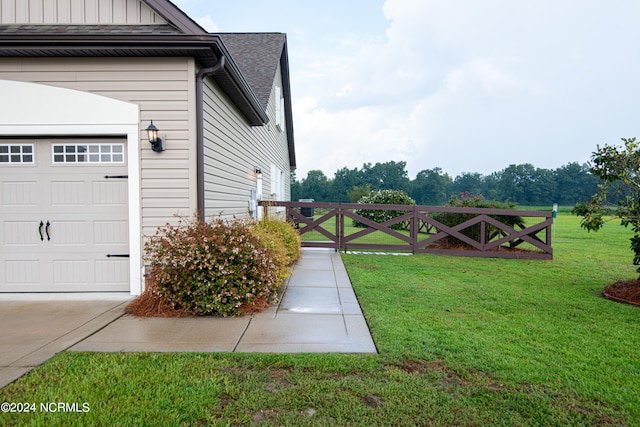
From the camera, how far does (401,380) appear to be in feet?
9.12

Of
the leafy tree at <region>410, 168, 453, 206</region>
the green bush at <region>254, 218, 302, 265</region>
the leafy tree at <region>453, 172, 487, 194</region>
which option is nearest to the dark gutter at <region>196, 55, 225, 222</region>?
the green bush at <region>254, 218, 302, 265</region>

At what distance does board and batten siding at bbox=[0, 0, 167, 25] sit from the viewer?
5.30 metres

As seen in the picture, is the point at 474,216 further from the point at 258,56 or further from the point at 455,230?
the point at 258,56

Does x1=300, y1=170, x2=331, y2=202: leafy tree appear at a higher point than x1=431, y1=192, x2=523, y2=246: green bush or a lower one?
higher

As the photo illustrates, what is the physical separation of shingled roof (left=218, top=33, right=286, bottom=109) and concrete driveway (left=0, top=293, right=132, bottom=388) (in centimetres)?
640

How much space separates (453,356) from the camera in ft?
10.5

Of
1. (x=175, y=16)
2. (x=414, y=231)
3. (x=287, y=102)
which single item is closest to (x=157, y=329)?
(x=175, y=16)

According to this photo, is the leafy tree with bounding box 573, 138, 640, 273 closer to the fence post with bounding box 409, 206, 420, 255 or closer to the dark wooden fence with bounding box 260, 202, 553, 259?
the dark wooden fence with bounding box 260, 202, 553, 259

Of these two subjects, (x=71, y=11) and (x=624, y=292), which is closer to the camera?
(x=71, y=11)

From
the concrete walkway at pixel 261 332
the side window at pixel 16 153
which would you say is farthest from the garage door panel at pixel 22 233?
the concrete walkway at pixel 261 332

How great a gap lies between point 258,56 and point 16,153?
818 centimetres

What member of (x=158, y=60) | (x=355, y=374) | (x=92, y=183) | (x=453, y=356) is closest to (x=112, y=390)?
(x=355, y=374)

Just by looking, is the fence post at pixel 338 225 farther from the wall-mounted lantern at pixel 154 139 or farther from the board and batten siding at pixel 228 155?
the wall-mounted lantern at pixel 154 139

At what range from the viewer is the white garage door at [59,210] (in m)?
5.29
